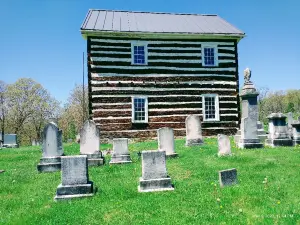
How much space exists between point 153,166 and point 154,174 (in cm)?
21

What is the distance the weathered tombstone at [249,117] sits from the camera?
1195 cm

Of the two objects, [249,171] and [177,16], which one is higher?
[177,16]

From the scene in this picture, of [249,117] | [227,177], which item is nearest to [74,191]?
[227,177]

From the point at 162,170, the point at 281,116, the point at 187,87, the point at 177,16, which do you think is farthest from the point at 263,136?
the point at 177,16

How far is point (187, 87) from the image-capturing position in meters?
18.4

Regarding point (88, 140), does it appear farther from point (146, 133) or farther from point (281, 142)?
point (281, 142)

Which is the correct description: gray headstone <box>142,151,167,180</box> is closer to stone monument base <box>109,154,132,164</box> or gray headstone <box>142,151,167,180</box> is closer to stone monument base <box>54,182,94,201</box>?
stone monument base <box>54,182,94,201</box>

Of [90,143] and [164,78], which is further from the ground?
[164,78]

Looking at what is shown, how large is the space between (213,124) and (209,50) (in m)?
5.41

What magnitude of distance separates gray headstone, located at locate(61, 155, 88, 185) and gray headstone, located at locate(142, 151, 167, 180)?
5.13ft

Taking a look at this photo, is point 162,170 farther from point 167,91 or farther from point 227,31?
point 227,31

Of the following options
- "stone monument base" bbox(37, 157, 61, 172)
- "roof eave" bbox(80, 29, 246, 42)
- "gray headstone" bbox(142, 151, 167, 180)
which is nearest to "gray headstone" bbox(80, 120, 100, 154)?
"stone monument base" bbox(37, 157, 61, 172)

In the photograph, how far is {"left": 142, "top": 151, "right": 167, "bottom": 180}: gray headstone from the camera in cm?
689

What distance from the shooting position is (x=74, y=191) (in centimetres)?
664
